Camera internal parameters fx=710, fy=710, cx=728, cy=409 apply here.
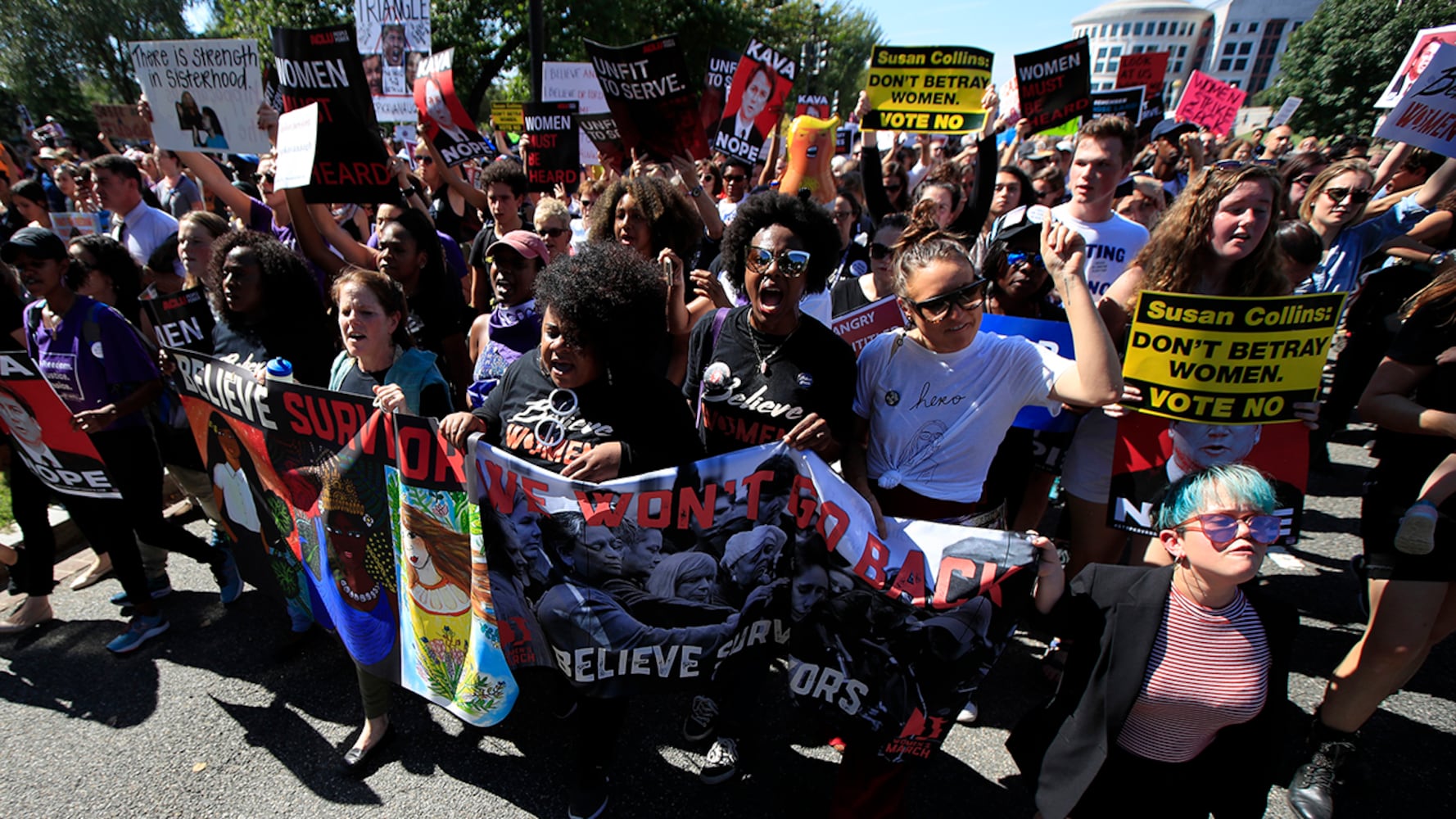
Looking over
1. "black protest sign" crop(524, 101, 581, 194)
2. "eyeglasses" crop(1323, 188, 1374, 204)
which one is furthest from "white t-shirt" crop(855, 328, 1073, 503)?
"black protest sign" crop(524, 101, 581, 194)

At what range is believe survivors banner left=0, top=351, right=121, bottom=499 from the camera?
10.6ft

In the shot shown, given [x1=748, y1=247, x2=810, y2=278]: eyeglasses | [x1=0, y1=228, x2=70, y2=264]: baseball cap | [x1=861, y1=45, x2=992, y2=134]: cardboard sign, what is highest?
[x1=861, y1=45, x2=992, y2=134]: cardboard sign

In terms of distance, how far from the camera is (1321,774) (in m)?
2.67

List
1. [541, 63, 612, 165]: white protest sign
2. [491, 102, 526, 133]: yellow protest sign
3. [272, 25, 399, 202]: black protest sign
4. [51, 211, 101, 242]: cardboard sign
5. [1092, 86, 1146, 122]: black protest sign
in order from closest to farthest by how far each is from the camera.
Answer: [272, 25, 399, 202]: black protest sign < [51, 211, 101, 242]: cardboard sign < [1092, 86, 1146, 122]: black protest sign < [541, 63, 612, 165]: white protest sign < [491, 102, 526, 133]: yellow protest sign

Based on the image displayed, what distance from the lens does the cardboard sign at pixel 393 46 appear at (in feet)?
27.8

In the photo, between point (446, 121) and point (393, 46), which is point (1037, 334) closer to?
point (446, 121)

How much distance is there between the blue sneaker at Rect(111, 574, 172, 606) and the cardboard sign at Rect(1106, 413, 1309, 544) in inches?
190

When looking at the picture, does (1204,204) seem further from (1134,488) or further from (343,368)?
(343,368)

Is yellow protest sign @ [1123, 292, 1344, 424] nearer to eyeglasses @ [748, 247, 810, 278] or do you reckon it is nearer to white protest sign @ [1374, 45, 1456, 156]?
eyeglasses @ [748, 247, 810, 278]

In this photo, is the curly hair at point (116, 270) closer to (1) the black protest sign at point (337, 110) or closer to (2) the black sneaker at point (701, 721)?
(1) the black protest sign at point (337, 110)

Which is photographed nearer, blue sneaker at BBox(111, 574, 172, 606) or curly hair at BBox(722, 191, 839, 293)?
curly hair at BBox(722, 191, 839, 293)

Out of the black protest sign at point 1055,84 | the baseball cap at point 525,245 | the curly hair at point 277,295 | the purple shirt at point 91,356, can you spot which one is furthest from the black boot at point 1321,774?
the black protest sign at point 1055,84

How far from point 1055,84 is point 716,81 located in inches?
161

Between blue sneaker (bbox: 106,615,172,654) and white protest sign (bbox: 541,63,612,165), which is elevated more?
white protest sign (bbox: 541,63,612,165)
